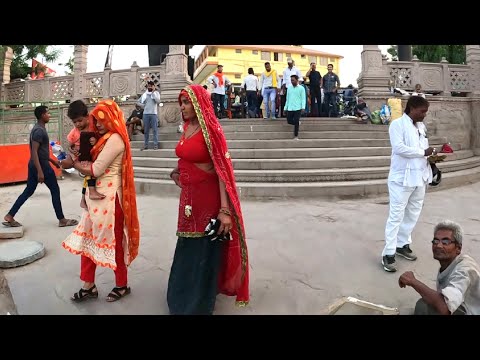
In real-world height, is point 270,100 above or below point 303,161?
above

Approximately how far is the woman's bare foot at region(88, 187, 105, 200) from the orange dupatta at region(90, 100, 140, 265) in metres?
0.18

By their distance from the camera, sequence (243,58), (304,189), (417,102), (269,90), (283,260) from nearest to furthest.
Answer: (417,102) → (283,260) → (304,189) → (269,90) → (243,58)

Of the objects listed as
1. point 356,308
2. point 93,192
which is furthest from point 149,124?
point 356,308

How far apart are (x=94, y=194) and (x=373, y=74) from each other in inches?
415

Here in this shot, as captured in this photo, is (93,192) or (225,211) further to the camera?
(93,192)

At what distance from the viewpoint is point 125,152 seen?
2.79m

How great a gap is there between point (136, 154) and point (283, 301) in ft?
22.2

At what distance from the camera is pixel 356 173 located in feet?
23.0

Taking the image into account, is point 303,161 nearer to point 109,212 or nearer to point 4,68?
point 109,212

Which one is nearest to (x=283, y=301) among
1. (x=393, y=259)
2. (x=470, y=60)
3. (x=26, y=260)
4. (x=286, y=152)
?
(x=393, y=259)

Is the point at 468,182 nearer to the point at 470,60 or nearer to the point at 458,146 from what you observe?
the point at 458,146

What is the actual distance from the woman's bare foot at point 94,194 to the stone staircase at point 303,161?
3.89 m

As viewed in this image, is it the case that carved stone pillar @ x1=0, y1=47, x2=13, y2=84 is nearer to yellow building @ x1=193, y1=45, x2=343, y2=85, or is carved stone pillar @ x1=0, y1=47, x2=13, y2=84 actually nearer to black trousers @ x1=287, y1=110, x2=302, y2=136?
black trousers @ x1=287, y1=110, x2=302, y2=136

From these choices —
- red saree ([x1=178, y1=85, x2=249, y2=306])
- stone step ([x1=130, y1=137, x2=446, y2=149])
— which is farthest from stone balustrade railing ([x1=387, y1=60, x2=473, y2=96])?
red saree ([x1=178, y1=85, x2=249, y2=306])
